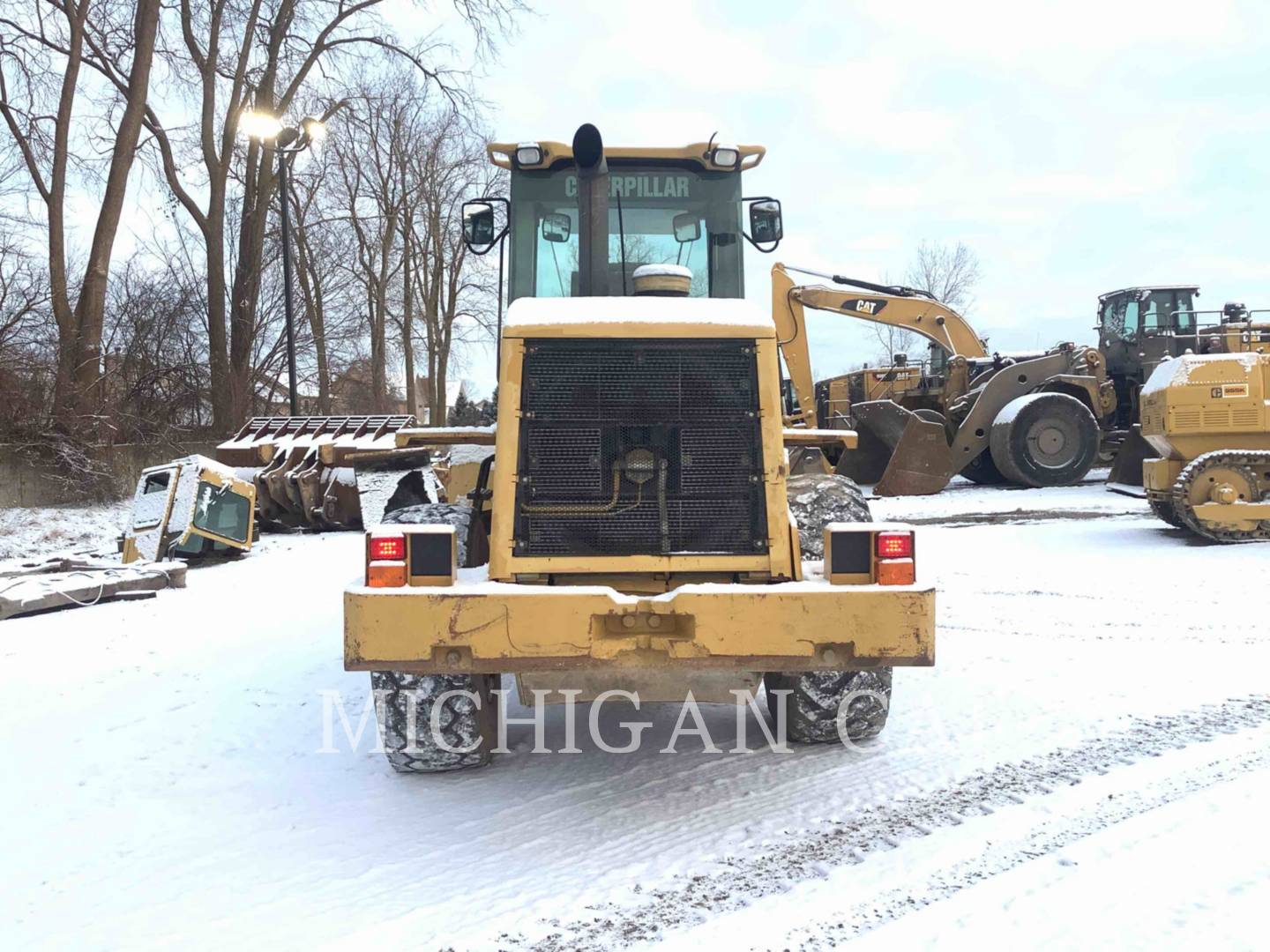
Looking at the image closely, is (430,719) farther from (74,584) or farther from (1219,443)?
(1219,443)

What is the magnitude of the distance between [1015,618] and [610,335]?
15.8 ft

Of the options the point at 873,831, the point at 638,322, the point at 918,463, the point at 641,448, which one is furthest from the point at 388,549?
the point at 918,463

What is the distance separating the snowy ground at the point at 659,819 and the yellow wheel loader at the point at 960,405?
1065 centimetres

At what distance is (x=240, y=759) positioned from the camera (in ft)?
15.1

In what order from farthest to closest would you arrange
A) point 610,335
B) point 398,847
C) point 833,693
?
point 833,693 < point 610,335 < point 398,847

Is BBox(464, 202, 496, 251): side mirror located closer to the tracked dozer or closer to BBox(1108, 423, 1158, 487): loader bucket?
BBox(1108, 423, 1158, 487): loader bucket

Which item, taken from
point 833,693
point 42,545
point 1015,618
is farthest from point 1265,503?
point 42,545

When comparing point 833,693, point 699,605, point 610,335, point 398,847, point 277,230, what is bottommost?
point 398,847

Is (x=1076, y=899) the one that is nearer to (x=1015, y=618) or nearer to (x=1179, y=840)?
(x=1179, y=840)

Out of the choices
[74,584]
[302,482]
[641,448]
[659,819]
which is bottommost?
[659,819]

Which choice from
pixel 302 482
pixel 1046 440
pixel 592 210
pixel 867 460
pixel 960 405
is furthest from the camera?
pixel 867 460

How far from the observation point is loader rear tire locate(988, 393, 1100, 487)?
17109 mm

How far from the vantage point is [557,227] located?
5.80 m

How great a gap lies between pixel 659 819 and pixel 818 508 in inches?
62.1
